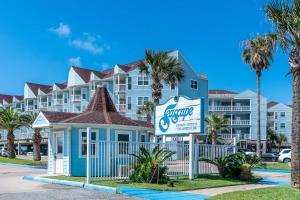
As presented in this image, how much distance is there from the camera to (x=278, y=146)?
8619cm

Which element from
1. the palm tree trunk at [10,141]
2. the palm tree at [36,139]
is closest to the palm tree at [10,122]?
the palm tree trunk at [10,141]

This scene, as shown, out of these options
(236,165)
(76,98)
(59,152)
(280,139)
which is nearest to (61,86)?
(76,98)

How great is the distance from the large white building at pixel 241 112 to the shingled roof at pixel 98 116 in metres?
50.7

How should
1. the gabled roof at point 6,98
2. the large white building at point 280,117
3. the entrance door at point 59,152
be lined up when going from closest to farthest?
the entrance door at point 59,152
the large white building at point 280,117
the gabled roof at point 6,98

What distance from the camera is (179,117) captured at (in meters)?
21.2

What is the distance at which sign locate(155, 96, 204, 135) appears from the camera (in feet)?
66.7

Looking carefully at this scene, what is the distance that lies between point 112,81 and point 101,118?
3907cm

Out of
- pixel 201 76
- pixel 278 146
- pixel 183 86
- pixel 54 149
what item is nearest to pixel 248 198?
pixel 54 149

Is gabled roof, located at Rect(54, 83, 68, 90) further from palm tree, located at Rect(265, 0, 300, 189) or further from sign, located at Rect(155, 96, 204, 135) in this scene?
palm tree, located at Rect(265, 0, 300, 189)

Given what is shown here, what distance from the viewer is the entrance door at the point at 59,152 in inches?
896

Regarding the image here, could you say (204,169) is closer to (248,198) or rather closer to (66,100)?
(248,198)

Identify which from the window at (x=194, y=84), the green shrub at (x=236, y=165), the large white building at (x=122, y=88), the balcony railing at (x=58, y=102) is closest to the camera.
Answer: the green shrub at (x=236, y=165)

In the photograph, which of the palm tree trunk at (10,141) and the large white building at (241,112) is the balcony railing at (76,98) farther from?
the palm tree trunk at (10,141)

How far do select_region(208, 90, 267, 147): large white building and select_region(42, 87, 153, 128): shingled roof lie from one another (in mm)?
50691
